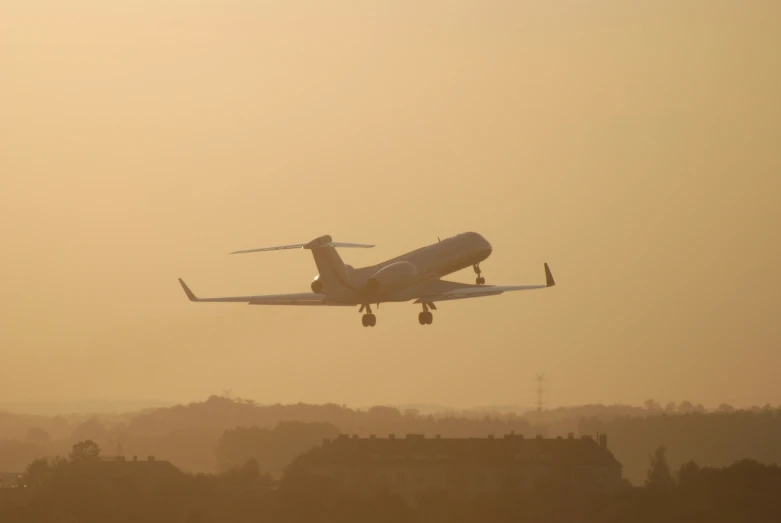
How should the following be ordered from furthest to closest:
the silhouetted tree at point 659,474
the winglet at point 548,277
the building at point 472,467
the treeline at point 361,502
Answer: the building at point 472,467, the silhouetted tree at point 659,474, the treeline at point 361,502, the winglet at point 548,277

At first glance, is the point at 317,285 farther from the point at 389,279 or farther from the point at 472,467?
the point at 472,467

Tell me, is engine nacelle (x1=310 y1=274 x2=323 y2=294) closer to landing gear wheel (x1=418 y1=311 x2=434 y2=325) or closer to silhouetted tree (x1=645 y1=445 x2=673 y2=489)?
landing gear wheel (x1=418 y1=311 x2=434 y2=325)

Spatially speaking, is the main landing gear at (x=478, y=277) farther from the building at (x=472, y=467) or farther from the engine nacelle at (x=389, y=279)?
the building at (x=472, y=467)

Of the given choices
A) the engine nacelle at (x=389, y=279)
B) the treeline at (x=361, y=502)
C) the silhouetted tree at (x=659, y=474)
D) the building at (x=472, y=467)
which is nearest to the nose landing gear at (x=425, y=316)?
the engine nacelle at (x=389, y=279)

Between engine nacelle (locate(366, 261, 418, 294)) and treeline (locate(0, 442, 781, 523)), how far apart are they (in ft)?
107

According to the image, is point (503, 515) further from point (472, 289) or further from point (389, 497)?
point (472, 289)

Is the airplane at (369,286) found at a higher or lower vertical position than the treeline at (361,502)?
higher

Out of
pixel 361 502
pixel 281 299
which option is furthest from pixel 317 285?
pixel 361 502

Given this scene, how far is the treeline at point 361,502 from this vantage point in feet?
487

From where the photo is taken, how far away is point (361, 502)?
157125 millimetres

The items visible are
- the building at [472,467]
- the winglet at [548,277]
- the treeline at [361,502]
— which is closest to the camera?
the winglet at [548,277]

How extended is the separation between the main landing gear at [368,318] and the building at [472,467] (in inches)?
2301

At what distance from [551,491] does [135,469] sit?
4040 cm

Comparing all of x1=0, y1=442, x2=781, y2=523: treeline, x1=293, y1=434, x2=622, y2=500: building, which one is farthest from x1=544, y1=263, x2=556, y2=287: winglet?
x1=293, y1=434, x2=622, y2=500: building
